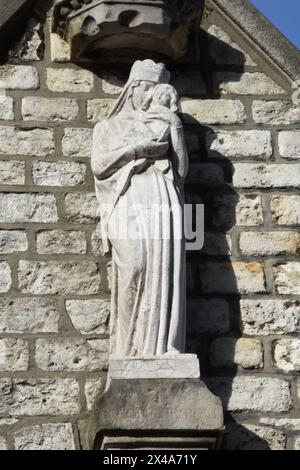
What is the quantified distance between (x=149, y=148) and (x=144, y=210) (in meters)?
0.32

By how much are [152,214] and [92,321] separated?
601 mm

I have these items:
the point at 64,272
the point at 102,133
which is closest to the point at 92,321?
the point at 64,272

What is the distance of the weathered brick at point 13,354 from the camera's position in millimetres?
7914

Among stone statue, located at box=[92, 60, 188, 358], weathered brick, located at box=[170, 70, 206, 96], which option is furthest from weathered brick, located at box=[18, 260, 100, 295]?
weathered brick, located at box=[170, 70, 206, 96]

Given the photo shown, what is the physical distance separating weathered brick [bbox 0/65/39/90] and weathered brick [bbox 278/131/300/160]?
128 centimetres

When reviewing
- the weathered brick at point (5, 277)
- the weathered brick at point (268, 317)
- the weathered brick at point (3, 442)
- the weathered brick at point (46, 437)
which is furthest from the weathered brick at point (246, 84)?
the weathered brick at point (3, 442)

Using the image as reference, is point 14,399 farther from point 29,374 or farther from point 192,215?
point 192,215

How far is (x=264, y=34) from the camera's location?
880 cm

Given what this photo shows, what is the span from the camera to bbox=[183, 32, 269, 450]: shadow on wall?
26.2 feet

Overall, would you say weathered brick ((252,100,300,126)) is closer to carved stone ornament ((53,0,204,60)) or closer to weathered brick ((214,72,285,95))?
weathered brick ((214,72,285,95))

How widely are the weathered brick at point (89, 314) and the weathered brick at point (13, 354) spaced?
0.27 m

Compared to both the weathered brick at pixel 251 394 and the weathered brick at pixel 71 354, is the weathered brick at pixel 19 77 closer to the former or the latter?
the weathered brick at pixel 71 354

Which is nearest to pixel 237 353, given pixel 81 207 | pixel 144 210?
pixel 144 210
